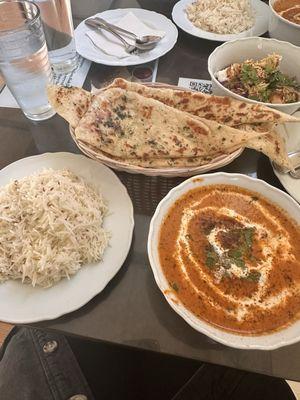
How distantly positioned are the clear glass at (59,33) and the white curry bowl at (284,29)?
991 millimetres

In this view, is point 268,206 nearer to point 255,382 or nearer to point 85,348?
point 255,382

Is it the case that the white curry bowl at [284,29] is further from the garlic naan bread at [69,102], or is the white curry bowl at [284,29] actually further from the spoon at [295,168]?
the garlic naan bread at [69,102]

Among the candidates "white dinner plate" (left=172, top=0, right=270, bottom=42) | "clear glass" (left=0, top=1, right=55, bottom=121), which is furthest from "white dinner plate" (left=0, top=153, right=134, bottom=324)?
"white dinner plate" (left=172, top=0, right=270, bottom=42)

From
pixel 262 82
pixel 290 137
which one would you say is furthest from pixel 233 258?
pixel 262 82

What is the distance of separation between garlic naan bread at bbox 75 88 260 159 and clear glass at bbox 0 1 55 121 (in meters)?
0.31

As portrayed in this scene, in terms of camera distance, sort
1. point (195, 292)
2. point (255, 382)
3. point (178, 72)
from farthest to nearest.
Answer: point (178, 72)
point (255, 382)
point (195, 292)

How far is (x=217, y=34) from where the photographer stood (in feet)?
6.16

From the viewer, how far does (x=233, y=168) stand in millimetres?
1422

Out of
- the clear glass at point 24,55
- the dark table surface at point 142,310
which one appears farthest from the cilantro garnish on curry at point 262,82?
the clear glass at point 24,55

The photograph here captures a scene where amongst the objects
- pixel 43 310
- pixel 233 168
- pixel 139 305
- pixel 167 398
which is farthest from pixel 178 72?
pixel 167 398

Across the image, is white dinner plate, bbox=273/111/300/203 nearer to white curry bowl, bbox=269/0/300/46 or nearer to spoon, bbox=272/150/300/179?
spoon, bbox=272/150/300/179

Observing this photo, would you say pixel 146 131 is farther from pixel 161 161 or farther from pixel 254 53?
pixel 254 53

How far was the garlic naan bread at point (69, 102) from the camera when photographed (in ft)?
4.37

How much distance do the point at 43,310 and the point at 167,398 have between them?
641 millimetres
